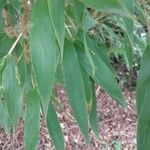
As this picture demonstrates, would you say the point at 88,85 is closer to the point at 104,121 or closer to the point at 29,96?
the point at 29,96

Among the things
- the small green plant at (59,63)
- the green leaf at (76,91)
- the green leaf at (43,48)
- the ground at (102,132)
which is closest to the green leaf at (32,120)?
the small green plant at (59,63)

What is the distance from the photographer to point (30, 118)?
95 cm

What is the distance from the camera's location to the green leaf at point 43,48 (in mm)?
699

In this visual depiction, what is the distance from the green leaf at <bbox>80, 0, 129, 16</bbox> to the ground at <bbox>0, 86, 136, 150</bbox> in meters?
1.68

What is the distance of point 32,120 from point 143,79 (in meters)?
0.29

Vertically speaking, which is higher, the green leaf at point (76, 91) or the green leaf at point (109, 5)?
the green leaf at point (109, 5)

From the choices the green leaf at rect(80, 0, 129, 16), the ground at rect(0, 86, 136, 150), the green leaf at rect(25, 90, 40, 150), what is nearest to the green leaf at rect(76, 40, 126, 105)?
the green leaf at rect(25, 90, 40, 150)

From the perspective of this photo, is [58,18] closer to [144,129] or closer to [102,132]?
[144,129]

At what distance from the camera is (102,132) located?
2.57m

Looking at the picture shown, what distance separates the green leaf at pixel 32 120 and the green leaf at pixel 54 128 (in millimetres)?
139

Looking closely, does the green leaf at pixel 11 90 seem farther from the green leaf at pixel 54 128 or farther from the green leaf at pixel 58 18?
the green leaf at pixel 58 18

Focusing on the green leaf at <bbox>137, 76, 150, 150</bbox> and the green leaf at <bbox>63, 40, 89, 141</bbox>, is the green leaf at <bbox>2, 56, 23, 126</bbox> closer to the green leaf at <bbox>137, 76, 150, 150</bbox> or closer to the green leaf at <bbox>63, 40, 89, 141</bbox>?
the green leaf at <bbox>63, 40, 89, 141</bbox>

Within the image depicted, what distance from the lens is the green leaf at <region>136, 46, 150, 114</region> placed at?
2.46ft

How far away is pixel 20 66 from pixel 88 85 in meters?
0.18
